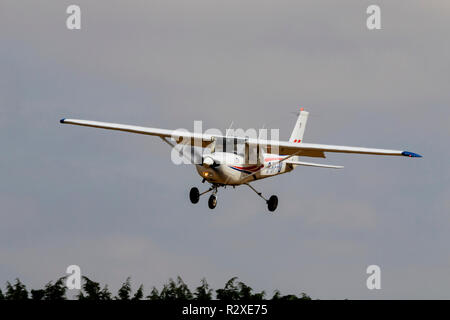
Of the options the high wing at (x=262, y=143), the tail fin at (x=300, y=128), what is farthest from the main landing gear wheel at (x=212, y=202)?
the tail fin at (x=300, y=128)

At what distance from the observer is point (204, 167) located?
36.2 metres

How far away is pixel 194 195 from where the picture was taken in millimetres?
37000

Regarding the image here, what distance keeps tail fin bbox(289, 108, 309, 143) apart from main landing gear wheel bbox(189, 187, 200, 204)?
8.30 meters

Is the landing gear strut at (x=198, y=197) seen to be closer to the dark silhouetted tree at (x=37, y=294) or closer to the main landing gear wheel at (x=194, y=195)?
the main landing gear wheel at (x=194, y=195)

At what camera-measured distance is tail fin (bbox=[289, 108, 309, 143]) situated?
1742 inches

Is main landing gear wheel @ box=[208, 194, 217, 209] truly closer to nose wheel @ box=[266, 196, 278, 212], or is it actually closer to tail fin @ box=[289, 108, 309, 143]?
nose wheel @ box=[266, 196, 278, 212]

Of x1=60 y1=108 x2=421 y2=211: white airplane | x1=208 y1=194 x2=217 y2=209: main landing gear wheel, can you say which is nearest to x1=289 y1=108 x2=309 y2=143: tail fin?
x1=60 y1=108 x2=421 y2=211: white airplane

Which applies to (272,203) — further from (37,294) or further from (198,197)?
(37,294)

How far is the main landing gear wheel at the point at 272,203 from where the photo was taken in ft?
134

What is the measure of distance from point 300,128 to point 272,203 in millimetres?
4972

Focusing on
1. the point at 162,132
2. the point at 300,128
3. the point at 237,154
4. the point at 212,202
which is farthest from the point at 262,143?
the point at 300,128
